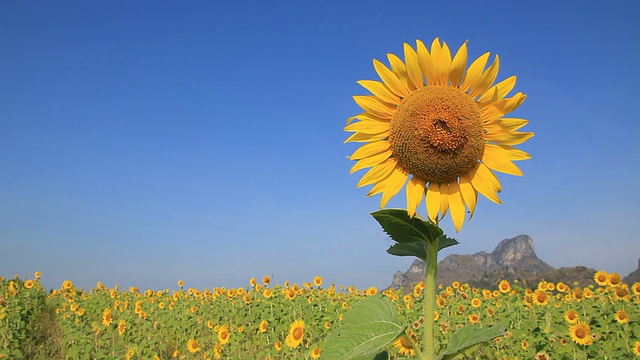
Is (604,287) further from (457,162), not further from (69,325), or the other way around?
(69,325)

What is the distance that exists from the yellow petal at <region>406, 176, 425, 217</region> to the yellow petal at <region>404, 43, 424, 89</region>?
1.63 feet

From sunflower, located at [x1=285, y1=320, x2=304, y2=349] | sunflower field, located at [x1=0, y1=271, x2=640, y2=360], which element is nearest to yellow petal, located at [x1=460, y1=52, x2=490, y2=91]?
sunflower field, located at [x1=0, y1=271, x2=640, y2=360]

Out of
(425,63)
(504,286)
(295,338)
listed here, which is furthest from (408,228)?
(504,286)

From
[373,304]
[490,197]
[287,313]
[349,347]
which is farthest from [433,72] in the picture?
[287,313]

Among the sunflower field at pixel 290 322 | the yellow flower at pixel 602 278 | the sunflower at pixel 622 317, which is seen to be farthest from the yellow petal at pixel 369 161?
the yellow flower at pixel 602 278

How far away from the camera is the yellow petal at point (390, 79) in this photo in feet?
8.58

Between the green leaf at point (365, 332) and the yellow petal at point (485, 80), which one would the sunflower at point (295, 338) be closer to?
the green leaf at point (365, 332)

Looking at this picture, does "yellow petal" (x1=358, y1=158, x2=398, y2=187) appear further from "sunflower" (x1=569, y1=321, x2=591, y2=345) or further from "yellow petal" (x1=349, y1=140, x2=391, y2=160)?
"sunflower" (x1=569, y1=321, x2=591, y2=345)

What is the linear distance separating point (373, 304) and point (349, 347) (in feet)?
1.02

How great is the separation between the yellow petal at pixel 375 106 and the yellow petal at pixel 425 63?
24cm

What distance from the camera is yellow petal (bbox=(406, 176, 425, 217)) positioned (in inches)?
94.9

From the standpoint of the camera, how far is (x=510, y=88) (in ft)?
8.28

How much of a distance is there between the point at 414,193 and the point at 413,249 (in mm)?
296

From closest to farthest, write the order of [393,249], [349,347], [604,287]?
[349,347] → [393,249] → [604,287]
